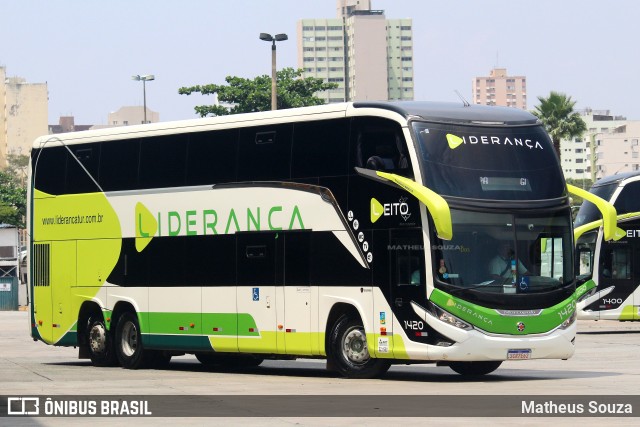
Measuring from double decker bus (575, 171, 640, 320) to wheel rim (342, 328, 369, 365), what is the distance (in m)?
18.3

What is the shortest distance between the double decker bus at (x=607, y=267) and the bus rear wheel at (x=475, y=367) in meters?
16.8

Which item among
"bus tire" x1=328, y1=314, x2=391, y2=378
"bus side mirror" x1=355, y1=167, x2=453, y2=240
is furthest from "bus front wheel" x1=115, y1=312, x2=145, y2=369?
"bus side mirror" x1=355, y1=167, x2=453, y2=240

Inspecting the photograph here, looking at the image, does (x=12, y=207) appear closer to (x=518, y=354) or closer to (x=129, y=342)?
(x=129, y=342)

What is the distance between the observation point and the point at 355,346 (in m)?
22.3

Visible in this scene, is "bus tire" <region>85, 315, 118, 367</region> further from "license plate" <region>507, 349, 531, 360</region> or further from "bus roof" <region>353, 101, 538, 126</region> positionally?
"license plate" <region>507, 349, 531, 360</region>

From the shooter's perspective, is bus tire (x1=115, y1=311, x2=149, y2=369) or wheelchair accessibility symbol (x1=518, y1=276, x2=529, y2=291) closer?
wheelchair accessibility symbol (x1=518, y1=276, x2=529, y2=291)

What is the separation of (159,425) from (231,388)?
5.86 meters

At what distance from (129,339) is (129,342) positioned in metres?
0.06

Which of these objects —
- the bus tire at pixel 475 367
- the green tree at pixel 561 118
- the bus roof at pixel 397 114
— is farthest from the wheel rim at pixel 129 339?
the green tree at pixel 561 118

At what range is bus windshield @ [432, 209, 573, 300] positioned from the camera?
2114cm

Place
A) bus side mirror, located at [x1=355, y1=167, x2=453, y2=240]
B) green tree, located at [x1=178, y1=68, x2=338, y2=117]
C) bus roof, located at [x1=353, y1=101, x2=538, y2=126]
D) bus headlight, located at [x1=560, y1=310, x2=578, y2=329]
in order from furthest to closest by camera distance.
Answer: green tree, located at [x1=178, y1=68, x2=338, y2=117] < bus headlight, located at [x1=560, y1=310, x2=578, y2=329] < bus roof, located at [x1=353, y1=101, x2=538, y2=126] < bus side mirror, located at [x1=355, y1=167, x2=453, y2=240]

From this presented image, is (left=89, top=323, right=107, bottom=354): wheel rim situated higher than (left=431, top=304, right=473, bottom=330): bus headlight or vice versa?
(left=431, top=304, right=473, bottom=330): bus headlight

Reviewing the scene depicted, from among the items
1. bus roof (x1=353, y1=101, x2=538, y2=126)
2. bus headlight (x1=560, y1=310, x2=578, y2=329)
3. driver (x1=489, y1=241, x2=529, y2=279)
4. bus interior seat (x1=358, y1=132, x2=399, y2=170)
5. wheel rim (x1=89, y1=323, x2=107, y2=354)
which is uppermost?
bus roof (x1=353, y1=101, x2=538, y2=126)

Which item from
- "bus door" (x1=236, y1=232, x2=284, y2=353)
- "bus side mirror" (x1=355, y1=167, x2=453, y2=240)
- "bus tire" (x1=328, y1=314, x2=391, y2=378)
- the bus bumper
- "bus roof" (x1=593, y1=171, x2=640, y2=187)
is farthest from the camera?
"bus roof" (x1=593, y1=171, x2=640, y2=187)
